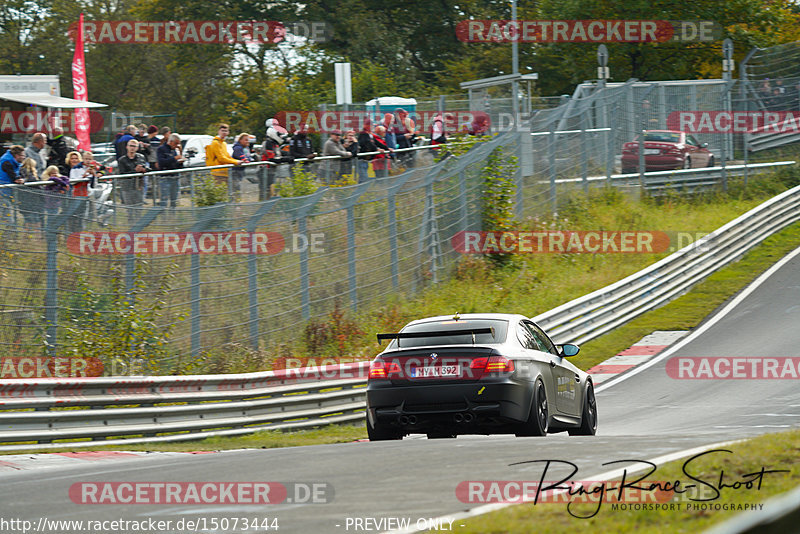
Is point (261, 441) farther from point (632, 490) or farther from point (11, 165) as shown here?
point (632, 490)

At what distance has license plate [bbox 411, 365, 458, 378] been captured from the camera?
35.6 feet

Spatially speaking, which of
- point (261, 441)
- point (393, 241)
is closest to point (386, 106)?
point (393, 241)

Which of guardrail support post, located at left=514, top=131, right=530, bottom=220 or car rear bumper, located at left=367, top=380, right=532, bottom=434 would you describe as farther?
guardrail support post, located at left=514, top=131, right=530, bottom=220

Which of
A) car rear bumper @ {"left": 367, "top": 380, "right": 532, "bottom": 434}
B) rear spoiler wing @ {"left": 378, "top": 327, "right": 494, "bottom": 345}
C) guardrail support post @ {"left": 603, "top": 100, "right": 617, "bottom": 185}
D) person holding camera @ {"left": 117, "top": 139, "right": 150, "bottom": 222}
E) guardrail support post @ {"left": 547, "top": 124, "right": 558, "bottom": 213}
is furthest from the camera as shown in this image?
guardrail support post @ {"left": 603, "top": 100, "right": 617, "bottom": 185}

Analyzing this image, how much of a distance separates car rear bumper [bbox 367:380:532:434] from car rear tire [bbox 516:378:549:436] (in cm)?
11

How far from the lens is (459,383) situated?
10812 millimetres

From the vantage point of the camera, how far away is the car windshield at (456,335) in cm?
1113

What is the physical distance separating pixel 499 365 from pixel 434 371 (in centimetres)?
64

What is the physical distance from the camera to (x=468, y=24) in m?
66.8

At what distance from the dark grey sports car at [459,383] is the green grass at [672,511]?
368 centimetres

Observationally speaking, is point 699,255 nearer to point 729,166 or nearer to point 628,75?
point 729,166

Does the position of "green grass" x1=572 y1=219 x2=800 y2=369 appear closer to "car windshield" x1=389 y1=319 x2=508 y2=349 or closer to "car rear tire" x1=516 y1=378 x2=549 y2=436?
"car rear tire" x1=516 y1=378 x2=549 y2=436
